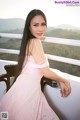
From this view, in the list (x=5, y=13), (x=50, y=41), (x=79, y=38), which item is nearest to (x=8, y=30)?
(x=5, y=13)

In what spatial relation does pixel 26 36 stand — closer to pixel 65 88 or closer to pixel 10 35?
pixel 10 35

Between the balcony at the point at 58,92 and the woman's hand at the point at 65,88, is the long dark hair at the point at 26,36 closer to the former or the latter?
the balcony at the point at 58,92

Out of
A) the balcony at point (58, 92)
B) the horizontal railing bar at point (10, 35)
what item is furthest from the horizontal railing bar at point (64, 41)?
the horizontal railing bar at point (10, 35)

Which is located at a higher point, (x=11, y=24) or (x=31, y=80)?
(x=11, y=24)

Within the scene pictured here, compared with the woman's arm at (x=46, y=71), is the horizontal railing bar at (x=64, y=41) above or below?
above

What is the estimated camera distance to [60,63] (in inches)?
36.1

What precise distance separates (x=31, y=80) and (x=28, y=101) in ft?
0.27

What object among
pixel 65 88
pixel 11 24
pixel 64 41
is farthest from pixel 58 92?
pixel 11 24

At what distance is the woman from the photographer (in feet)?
2.96

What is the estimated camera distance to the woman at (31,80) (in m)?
0.90

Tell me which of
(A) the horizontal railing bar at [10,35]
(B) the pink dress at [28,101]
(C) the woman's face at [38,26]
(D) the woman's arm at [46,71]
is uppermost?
(C) the woman's face at [38,26]

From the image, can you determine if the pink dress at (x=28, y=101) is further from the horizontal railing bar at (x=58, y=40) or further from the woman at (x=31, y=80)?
the horizontal railing bar at (x=58, y=40)

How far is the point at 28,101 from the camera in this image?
0.95m

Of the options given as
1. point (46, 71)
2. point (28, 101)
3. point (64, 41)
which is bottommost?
point (28, 101)
